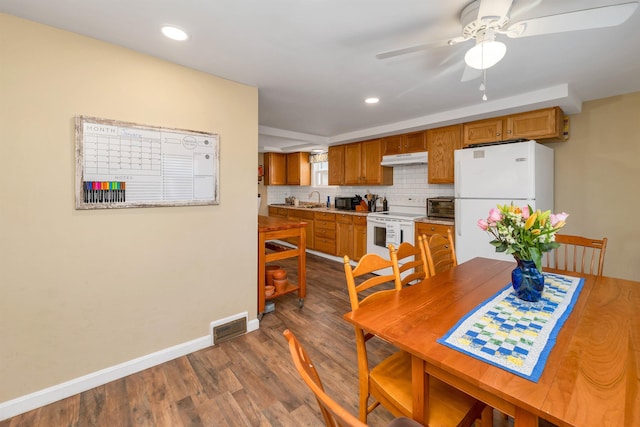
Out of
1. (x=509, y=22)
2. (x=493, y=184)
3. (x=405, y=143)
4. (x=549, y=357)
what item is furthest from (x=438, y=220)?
(x=549, y=357)

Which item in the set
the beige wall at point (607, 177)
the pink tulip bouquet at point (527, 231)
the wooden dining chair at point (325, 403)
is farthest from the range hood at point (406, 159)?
the wooden dining chair at point (325, 403)

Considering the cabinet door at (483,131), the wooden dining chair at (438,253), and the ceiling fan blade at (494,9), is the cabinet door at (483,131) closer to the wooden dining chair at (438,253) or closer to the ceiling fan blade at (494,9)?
the wooden dining chair at (438,253)

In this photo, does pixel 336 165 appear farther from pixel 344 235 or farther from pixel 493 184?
pixel 493 184

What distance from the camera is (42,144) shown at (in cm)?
162

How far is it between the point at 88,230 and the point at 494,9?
254cm

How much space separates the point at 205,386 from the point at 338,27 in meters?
2.39

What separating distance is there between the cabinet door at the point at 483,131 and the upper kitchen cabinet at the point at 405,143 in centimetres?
60

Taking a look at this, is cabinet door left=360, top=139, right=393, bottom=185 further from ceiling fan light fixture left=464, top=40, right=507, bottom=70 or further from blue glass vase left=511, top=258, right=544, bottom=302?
blue glass vase left=511, top=258, right=544, bottom=302

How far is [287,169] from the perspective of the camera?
657 centimetres

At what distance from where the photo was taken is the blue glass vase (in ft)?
4.17

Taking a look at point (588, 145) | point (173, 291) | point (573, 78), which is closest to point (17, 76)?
point (173, 291)

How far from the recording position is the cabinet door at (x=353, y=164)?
480cm

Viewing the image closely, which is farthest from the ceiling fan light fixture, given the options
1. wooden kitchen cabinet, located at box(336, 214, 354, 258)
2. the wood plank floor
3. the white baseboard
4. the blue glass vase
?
wooden kitchen cabinet, located at box(336, 214, 354, 258)

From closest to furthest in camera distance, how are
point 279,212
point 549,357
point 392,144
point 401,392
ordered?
1. point 549,357
2. point 401,392
3. point 392,144
4. point 279,212
